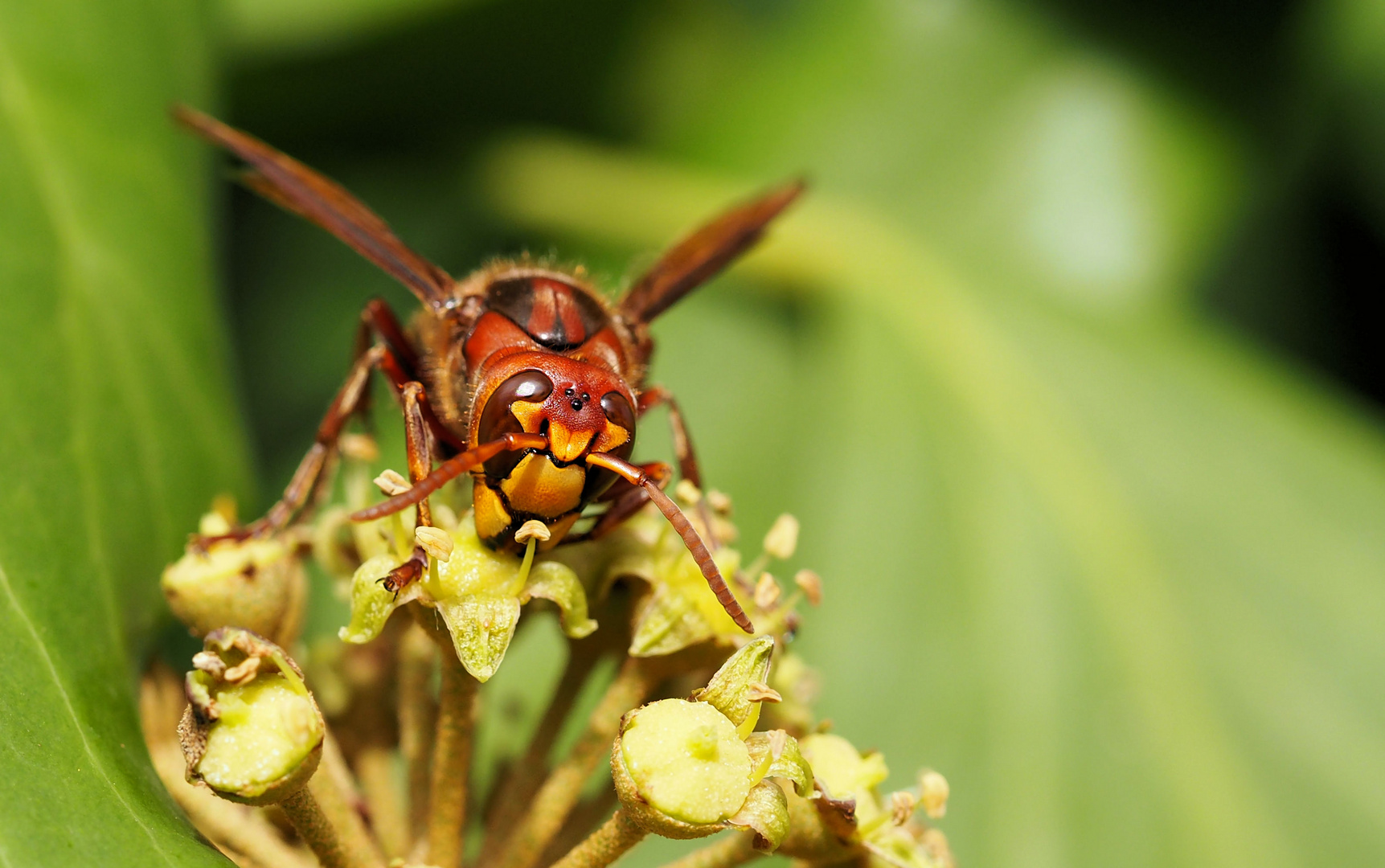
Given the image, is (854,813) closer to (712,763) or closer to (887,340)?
(712,763)

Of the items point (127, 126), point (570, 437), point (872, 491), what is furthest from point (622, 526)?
point (872, 491)

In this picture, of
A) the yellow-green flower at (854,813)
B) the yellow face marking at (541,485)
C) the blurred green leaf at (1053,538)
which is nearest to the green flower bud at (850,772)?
the yellow-green flower at (854,813)

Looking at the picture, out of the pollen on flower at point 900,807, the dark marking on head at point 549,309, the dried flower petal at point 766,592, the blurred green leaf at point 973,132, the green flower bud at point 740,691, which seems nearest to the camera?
the green flower bud at point 740,691

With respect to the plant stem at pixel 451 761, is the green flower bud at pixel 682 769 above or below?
above

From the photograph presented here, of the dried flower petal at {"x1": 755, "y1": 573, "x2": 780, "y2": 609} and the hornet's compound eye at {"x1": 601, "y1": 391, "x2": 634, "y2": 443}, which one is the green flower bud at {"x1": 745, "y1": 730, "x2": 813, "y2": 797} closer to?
the dried flower petal at {"x1": 755, "y1": 573, "x2": 780, "y2": 609}

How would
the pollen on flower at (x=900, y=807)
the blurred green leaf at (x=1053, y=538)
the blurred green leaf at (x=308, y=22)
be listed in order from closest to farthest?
the pollen on flower at (x=900, y=807) → the blurred green leaf at (x=1053, y=538) → the blurred green leaf at (x=308, y=22)

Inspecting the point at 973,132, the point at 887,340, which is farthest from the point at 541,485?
the point at 973,132

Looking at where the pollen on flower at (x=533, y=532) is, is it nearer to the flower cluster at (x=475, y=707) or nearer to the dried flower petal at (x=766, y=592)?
the flower cluster at (x=475, y=707)

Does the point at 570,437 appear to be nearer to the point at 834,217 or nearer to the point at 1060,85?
the point at 834,217
